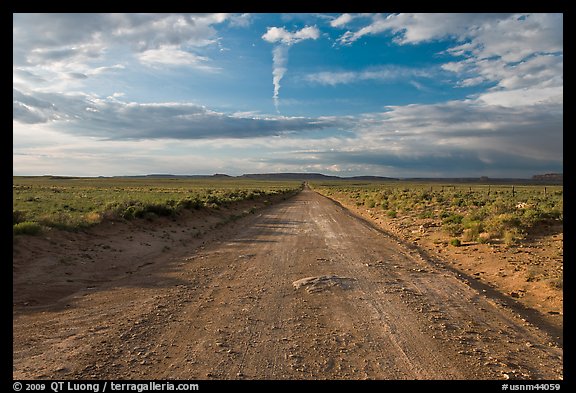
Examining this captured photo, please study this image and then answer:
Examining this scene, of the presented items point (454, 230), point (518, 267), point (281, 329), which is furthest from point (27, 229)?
point (454, 230)

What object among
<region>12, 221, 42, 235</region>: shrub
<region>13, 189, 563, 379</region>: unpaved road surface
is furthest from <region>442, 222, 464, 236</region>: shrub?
<region>12, 221, 42, 235</region>: shrub

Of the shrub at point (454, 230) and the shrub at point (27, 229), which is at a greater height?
the shrub at point (27, 229)

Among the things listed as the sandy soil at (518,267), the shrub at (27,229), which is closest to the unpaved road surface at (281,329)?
the sandy soil at (518,267)

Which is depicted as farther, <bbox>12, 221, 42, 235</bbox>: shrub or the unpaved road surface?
<bbox>12, 221, 42, 235</bbox>: shrub

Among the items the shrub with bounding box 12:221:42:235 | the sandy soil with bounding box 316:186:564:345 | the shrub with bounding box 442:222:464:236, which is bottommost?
the sandy soil with bounding box 316:186:564:345

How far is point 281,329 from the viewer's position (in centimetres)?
562

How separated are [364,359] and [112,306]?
475 cm

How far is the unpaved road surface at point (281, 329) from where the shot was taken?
14.3 feet

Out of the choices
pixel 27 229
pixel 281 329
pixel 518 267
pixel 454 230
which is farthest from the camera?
pixel 454 230

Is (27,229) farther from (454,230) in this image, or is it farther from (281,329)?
(454,230)

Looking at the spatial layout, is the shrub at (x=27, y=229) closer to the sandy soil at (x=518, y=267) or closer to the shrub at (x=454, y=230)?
the sandy soil at (x=518, y=267)

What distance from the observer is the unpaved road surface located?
4.36 meters

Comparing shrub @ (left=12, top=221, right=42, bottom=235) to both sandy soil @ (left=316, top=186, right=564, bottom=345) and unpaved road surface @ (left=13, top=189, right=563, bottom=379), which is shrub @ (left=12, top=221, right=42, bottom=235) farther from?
sandy soil @ (left=316, top=186, right=564, bottom=345)
